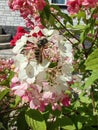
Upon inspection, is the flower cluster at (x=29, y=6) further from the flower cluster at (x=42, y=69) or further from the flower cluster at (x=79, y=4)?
the flower cluster at (x=42, y=69)

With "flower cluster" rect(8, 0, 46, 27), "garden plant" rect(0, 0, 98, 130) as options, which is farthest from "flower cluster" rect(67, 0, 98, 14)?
"flower cluster" rect(8, 0, 46, 27)

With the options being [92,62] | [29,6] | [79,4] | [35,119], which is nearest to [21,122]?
[35,119]

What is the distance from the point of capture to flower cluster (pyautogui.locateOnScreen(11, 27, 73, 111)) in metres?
1.17

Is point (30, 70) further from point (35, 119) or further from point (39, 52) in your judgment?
point (35, 119)

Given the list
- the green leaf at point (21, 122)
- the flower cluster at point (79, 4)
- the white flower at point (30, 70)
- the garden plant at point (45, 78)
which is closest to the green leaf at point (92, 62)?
the garden plant at point (45, 78)

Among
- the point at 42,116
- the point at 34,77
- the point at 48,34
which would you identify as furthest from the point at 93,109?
the point at 34,77

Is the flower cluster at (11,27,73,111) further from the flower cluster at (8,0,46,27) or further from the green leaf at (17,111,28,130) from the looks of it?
the flower cluster at (8,0,46,27)

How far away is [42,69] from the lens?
1.16m

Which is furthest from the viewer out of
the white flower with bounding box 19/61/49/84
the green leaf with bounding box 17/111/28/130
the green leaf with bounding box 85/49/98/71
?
the green leaf with bounding box 17/111/28/130

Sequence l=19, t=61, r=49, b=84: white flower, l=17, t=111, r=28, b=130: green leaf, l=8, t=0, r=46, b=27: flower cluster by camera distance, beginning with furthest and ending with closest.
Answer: l=8, t=0, r=46, b=27: flower cluster, l=17, t=111, r=28, b=130: green leaf, l=19, t=61, r=49, b=84: white flower

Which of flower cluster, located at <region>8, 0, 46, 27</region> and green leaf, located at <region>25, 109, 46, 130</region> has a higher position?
flower cluster, located at <region>8, 0, 46, 27</region>

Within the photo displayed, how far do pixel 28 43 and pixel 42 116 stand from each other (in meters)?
0.26

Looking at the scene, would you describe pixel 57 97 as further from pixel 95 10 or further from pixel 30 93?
pixel 95 10

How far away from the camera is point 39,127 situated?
1330 millimetres
